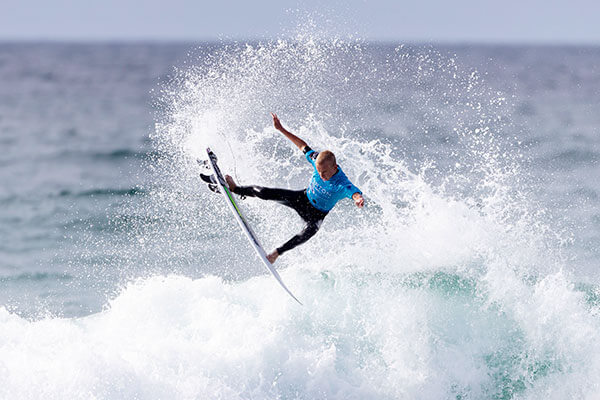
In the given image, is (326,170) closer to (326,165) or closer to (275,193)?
(326,165)

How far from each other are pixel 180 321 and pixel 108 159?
1645cm

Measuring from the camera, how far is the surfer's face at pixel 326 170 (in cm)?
828

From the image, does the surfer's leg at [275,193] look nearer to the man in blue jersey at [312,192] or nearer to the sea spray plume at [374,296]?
the man in blue jersey at [312,192]

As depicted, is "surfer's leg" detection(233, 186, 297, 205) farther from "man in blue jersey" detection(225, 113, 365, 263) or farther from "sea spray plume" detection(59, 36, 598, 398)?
"sea spray plume" detection(59, 36, 598, 398)

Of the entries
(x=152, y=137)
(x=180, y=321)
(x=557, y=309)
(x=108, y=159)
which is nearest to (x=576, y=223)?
(x=557, y=309)

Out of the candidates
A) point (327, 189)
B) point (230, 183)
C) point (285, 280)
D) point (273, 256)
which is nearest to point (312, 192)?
point (327, 189)

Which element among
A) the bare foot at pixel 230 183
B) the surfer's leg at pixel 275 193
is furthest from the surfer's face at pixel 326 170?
the bare foot at pixel 230 183

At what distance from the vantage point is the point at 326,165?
827 cm

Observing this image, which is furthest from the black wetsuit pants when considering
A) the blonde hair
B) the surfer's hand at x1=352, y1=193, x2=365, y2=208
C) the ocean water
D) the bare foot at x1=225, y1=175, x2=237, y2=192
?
the ocean water

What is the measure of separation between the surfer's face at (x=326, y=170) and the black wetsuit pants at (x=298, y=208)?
55cm

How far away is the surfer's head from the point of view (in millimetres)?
8234

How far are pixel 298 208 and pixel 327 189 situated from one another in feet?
1.88

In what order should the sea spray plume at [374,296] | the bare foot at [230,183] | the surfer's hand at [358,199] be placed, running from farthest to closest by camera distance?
the sea spray plume at [374,296] → the bare foot at [230,183] → the surfer's hand at [358,199]

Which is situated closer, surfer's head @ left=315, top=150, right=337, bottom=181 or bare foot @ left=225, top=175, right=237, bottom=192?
surfer's head @ left=315, top=150, right=337, bottom=181
